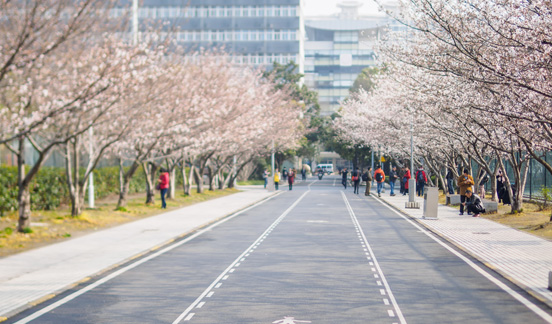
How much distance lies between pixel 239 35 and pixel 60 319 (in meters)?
107

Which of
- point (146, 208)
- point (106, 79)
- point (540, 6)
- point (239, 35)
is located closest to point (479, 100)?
point (540, 6)

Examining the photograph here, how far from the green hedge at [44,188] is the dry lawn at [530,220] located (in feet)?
56.3

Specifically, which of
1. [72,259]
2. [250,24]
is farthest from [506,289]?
[250,24]

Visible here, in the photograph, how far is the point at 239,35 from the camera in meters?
114

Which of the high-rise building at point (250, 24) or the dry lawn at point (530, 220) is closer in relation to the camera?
the dry lawn at point (530, 220)

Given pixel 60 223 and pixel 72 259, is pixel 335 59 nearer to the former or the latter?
pixel 60 223

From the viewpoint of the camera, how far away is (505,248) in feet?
53.9

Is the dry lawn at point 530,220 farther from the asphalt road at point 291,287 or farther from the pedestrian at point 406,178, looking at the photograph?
the pedestrian at point 406,178

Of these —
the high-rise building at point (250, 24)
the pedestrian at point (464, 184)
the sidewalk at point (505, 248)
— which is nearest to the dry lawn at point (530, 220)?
the sidewalk at point (505, 248)

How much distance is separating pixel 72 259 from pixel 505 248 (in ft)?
33.2

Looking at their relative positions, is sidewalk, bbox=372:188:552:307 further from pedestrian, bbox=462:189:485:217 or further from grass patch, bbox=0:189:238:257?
grass patch, bbox=0:189:238:257

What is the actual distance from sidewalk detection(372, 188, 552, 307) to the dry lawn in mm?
451

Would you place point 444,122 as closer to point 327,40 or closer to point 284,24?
point 284,24

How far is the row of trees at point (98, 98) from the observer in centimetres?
1505
